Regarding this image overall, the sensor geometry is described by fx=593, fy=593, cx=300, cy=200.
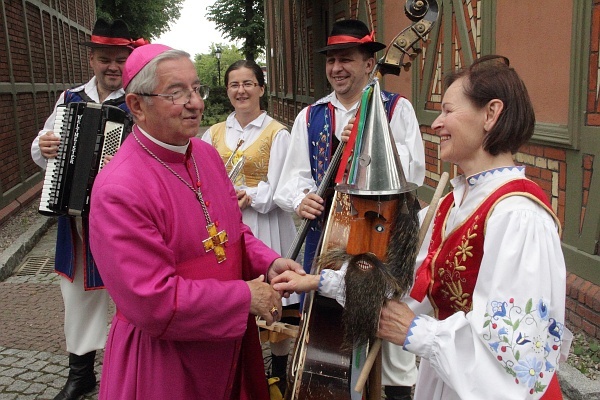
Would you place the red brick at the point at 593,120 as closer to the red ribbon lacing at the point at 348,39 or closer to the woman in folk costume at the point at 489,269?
the red ribbon lacing at the point at 348,39

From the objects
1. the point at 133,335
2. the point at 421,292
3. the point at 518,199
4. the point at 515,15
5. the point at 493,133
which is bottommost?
the point at 133,335

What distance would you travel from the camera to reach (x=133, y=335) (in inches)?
80.0

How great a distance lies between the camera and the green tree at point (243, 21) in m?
23.9

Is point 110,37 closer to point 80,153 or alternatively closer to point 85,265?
point 80,153

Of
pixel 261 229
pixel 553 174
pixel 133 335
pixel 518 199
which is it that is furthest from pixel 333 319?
pixel 553 174

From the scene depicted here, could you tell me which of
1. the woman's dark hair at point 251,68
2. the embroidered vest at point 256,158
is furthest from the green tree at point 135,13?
the embroidered vest at point 256,158

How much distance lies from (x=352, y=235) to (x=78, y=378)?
7.99 feet

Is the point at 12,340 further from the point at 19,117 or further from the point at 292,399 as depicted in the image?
the point at 19,117

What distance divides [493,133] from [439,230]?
0.41 metres

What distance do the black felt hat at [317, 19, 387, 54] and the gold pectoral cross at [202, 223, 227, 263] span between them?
1.63m

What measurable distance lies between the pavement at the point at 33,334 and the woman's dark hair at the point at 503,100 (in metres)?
2.22

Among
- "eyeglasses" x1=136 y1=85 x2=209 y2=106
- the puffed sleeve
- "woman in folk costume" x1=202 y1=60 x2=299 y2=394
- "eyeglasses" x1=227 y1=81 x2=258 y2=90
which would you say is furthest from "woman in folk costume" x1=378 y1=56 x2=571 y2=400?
"eyeglasses" x1=227 y1=81 x2=258 y2=90

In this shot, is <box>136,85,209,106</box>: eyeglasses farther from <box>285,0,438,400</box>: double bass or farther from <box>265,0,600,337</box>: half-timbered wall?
<box>265,0,600,337</box>: half-timbered wall

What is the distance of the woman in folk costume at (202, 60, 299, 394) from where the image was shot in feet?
12.3
